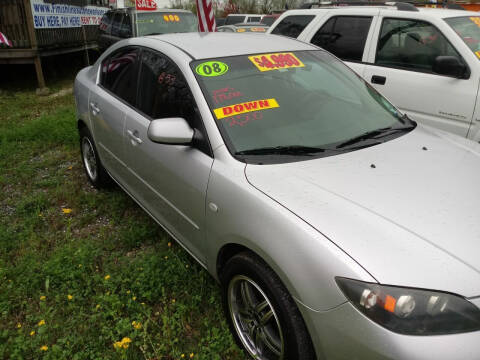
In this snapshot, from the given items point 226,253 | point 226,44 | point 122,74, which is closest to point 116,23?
point 122,74

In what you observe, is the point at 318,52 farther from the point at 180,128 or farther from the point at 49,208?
the point at 49,208

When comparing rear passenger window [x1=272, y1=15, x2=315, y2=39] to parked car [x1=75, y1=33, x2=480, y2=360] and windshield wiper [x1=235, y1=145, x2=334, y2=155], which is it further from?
windshield wiper [x1=235, y1=145, x2=334, y2=155]

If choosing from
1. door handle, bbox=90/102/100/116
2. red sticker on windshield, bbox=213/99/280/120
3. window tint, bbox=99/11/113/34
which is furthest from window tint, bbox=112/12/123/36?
red sticker on windshield, bbox=213/99/280/120

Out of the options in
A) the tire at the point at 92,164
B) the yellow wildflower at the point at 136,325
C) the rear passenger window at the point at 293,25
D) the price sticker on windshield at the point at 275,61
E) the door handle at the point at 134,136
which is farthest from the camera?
the rear passenger window at the point at 293,25

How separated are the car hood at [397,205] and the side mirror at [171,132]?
1.51 ft

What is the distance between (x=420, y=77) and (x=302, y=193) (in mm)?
2998

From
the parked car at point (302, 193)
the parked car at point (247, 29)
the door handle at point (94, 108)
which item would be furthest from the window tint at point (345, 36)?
the parked car at point (247, 29)

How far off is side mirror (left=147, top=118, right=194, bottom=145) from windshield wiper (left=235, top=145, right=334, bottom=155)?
334 millimetres

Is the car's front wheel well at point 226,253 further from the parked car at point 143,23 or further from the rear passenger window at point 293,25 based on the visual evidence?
the parked car at point 143,23

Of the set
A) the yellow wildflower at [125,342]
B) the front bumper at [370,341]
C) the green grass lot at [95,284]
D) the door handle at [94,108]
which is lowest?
the green grass lot at [95,284]

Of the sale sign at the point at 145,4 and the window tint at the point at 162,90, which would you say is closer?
the window tint at the point at 162,90

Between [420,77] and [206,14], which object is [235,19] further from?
[420,77]

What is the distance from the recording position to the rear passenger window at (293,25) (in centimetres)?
531

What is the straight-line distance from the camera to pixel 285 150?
7.41ft
